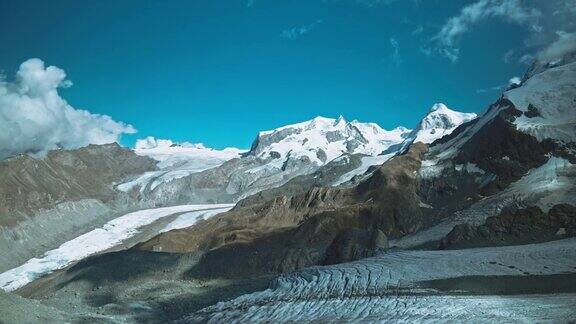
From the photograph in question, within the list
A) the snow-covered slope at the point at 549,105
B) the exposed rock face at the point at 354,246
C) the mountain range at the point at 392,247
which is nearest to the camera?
the mountain range at the point at 392,247

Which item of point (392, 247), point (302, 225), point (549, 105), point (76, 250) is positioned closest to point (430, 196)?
point (302, 225)

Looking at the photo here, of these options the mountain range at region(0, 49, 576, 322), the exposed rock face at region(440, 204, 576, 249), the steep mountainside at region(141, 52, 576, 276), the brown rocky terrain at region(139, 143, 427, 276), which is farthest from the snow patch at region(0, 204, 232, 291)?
the exposed rock face at region(440, 204, 576, 249)

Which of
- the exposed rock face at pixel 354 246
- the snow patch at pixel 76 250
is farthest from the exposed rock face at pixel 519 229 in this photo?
the snow patch at pixel 76 250

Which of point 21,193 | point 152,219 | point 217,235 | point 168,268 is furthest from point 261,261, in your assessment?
point 21,193

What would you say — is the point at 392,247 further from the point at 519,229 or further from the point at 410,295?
the point at 410,295

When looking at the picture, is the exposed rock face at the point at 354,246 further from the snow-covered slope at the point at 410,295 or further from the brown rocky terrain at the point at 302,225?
the snow-covered slope at the point at 410,295

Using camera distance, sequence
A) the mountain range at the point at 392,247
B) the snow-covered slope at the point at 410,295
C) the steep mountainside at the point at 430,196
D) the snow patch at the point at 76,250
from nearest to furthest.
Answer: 1. the snow-covered slope at the point at 410,295
2. the mountain range at the point at 392,247
3. the steep mountainside at the point at 430,196
4. the snow patch at the point at 76,250

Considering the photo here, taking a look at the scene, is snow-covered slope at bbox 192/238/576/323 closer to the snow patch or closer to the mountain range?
the mountain range
